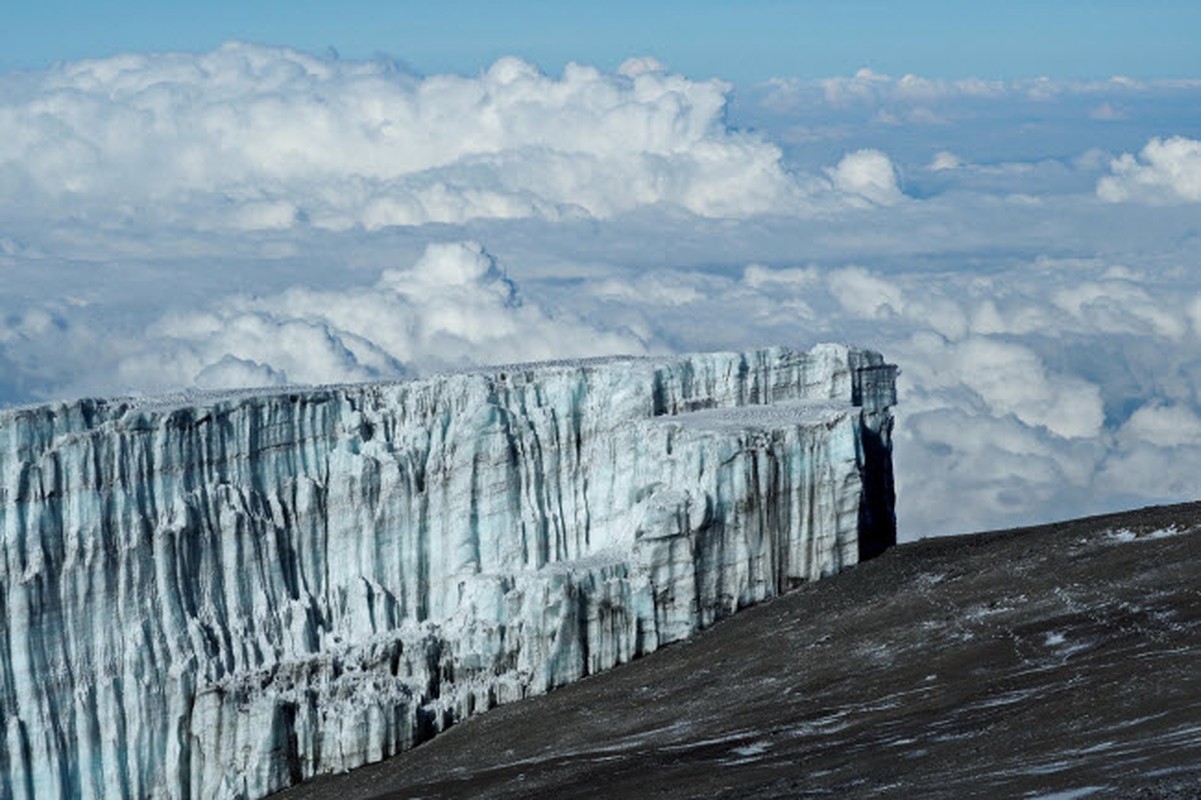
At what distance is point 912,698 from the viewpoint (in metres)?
55.6

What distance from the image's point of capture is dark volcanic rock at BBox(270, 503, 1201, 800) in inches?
1789

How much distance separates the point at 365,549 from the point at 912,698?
2309cm

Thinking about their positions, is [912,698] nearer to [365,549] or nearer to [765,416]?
[765,416]

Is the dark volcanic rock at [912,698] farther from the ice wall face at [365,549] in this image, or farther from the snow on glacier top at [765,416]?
the snow on glacier top at [765,416]

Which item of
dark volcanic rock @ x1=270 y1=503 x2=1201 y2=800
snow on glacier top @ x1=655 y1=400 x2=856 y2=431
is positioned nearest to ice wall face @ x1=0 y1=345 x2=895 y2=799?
snow on glacier top @ x1=655 y1=400 x2=856 y2=431

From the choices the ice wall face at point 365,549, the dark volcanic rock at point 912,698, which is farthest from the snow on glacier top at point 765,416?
the dark volcanic rock at point 912,698

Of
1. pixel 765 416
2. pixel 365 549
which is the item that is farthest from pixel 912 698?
pixel 365 549

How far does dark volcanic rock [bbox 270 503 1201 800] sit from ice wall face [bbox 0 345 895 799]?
2131 millimetres

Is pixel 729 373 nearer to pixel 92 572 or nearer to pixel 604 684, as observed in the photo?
pixel 604 684

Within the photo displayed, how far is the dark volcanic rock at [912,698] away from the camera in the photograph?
4544 centimetres

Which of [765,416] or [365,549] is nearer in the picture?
[365,549]

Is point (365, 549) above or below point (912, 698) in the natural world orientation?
above

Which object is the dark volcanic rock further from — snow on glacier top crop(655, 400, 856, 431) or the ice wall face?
snow on glacier top crop(655, 400, 856, 431)

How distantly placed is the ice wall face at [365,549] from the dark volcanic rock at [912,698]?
2.13 metres
